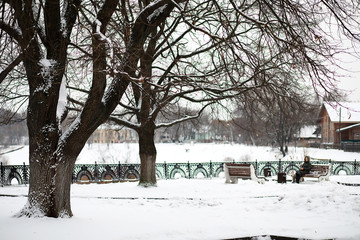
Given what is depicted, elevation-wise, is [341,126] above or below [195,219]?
above

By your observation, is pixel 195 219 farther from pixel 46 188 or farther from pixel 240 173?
pixel 240 173

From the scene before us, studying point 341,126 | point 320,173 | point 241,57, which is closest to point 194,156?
point 341,126

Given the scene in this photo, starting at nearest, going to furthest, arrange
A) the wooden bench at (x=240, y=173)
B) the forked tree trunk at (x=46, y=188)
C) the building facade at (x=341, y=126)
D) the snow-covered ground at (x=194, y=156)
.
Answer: the forked tree trunk at (x=46, y=188) → the wooden bench at (x=240, y=173) → the snow-covered ground at (x=194, y=156) → the building facade at (x=341, y=126)

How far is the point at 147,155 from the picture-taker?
14008 mm

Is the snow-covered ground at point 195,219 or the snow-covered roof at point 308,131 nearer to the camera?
the snow-covered ground at point 195,219

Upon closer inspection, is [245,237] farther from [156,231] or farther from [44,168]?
[44,168]

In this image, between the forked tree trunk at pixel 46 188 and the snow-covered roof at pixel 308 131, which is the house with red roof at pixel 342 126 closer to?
the snow-covered roof at pixel 308 131

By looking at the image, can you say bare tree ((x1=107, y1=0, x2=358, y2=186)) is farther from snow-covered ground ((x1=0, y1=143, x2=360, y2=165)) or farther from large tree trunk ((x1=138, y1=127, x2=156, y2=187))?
snow-covered ground ((x1=0, y1=143, x2=360, y2=165))

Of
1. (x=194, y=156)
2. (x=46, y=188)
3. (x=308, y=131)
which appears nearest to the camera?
(x=46, y=188)

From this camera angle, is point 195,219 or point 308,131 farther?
point 308,131

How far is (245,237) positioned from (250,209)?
284cm

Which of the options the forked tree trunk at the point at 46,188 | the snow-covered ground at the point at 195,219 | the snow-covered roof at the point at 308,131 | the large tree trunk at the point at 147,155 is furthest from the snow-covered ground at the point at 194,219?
the snow-covered roof at the point at 308,131

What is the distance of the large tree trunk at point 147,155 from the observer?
14.0 m

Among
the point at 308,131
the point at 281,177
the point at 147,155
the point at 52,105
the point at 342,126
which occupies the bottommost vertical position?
the point at 281,177
